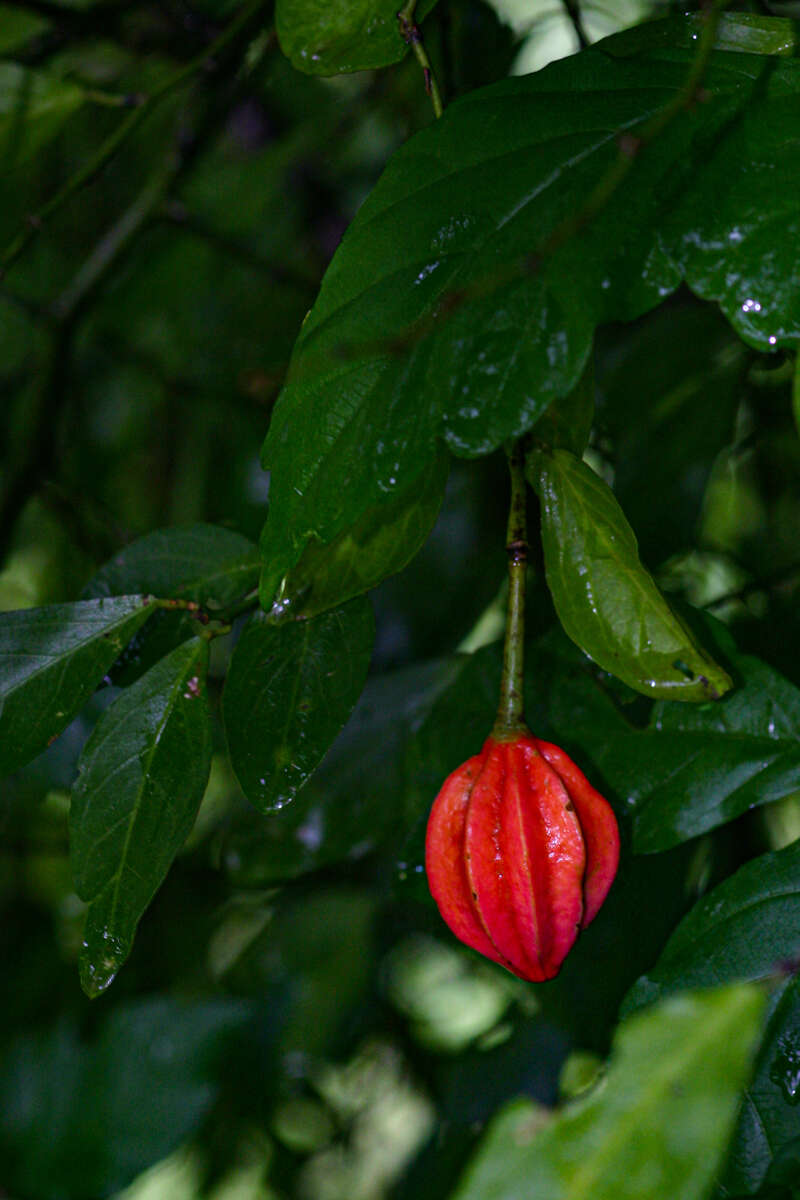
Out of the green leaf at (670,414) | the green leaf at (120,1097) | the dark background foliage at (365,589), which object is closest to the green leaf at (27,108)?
the dark background foliage at (365,589)

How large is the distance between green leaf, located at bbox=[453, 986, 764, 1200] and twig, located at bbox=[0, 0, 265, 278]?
25.3 inches

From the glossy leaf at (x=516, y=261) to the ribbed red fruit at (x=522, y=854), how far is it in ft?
0.37

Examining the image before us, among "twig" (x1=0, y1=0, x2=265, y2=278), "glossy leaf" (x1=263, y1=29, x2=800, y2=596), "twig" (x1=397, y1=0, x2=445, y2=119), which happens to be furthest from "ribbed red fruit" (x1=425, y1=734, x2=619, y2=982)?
"twig" (x1=0, y1=0, x2=265, y2=278)

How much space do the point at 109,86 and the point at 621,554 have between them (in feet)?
3.17

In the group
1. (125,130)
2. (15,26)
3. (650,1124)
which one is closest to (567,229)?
(650,1124)

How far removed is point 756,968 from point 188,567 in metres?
0.30

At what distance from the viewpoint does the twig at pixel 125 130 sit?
69 cm

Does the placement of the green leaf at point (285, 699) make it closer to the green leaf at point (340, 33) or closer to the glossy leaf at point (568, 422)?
the glossy leaf at point (568, 422)

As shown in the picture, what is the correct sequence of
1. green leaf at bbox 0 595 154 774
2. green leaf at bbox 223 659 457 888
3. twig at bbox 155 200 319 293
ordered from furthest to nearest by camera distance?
twig at bbox 155 200 319 293 → green leaf at bbox 223 659 457 888 → green leaf at bbox 0 595 154 774

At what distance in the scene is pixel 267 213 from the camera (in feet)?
4.02

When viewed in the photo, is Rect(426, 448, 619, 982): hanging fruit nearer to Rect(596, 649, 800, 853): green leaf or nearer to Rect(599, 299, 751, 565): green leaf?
Rect(596, 649, 800, 853): green leaf

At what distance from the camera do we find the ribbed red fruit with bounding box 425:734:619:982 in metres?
0.39

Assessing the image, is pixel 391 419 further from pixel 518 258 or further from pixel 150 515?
pixel 150 515

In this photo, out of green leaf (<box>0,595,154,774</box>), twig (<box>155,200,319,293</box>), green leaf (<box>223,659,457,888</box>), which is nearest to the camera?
green leaf (<box>0,595,154,774</box>)
